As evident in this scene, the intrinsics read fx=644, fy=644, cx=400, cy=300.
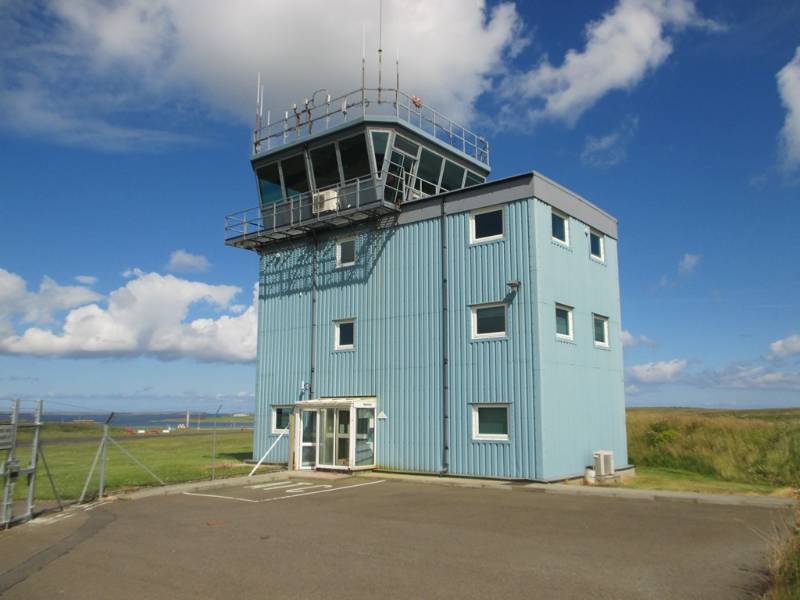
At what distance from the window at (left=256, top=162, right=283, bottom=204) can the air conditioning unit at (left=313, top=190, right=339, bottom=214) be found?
248cm

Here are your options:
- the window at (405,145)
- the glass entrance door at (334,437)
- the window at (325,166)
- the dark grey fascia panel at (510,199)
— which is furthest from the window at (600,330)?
the window at (325,166)

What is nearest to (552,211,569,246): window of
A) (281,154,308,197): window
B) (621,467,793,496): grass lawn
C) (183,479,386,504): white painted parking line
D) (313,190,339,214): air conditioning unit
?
(621,467,793,496): grass lawn

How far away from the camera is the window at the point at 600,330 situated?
71.0ft

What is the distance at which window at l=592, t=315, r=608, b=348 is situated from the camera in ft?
71.0

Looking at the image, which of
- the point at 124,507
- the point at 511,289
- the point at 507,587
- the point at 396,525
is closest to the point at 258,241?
the point at 511,289

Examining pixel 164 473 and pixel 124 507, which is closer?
pixel 124 507

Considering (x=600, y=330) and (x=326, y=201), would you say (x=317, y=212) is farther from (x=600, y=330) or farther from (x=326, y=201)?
(x=600, y=330)

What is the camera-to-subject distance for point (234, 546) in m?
10.2

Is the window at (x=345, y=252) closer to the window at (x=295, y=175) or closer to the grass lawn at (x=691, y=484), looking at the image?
the window at (x=295, y=175)

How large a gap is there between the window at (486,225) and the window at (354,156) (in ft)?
15.9

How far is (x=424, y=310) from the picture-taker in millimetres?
20734

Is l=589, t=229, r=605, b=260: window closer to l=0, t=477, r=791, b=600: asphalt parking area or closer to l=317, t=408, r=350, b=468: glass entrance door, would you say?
l=0, t=477, r=791, b=600: asphalt parking area

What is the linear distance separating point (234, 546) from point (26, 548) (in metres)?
3.49

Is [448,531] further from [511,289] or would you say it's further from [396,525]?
[511,289]
